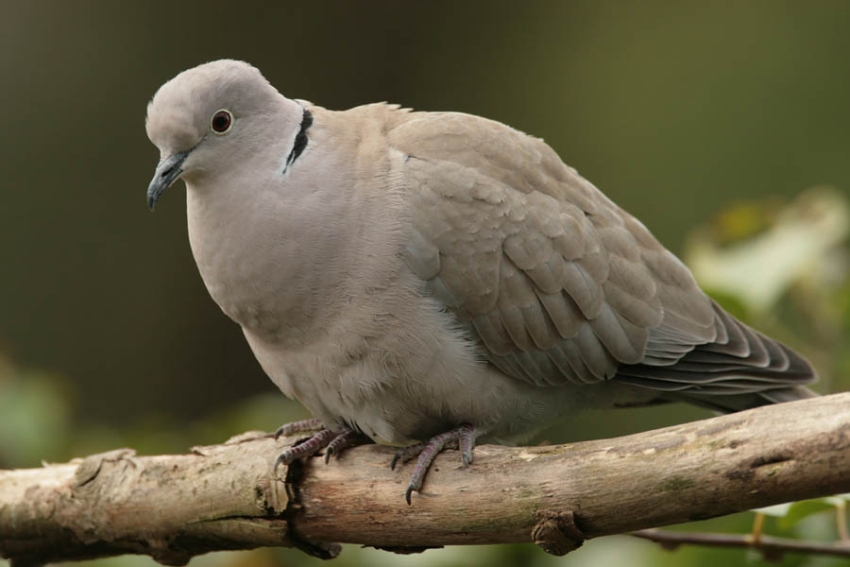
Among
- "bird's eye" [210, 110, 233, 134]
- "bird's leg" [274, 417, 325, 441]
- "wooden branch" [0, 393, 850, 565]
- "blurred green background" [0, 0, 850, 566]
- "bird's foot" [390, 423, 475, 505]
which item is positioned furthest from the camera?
"blurred green background" [0, 0, 850, 566]

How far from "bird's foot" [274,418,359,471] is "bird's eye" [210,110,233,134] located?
0.86 m

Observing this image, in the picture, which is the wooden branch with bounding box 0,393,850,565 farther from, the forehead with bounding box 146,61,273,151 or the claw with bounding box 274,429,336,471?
the forehead with bounding box 146,61,273,151

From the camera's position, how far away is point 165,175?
9.43 ft

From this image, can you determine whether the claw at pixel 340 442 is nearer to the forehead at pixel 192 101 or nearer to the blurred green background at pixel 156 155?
the forehead at pixel 192 101

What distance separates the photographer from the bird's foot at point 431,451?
269cm

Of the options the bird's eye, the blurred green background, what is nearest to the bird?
the bird's eye

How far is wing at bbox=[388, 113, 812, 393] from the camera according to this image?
9.79 feet

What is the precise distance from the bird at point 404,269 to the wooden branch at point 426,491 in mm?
91

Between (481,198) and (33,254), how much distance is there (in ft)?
16.4

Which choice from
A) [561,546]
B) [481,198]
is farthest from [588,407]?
[561,546]

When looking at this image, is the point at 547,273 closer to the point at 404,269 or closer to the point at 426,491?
the point at 404,269

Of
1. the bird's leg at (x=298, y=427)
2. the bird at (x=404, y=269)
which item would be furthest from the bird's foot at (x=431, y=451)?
the bird's leg at (x=298, y=427)

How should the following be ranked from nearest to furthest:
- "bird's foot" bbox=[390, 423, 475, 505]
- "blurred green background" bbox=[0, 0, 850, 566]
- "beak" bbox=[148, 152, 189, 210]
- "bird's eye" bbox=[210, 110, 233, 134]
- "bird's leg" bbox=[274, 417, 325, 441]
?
"bird's foot" bbox=[390, 423, 475, 505] < "beak" bbox=[148, 152, 189, 210] < "bird's eye" bbox=[210, 110, 233, 134] < "bird's leg" bbox=[274, 417, 325, 441] < "blurred green background" bbox=[0, 0, 850, 566]

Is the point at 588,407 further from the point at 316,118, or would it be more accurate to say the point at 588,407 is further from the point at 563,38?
the point at 563,38
